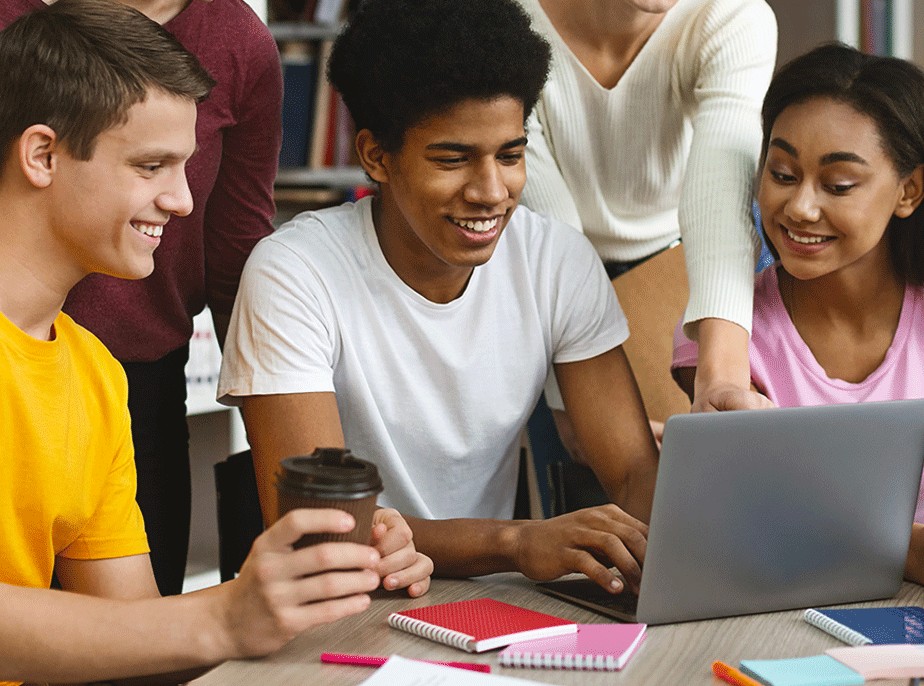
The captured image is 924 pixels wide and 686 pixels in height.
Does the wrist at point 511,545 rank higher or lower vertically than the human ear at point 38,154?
lower

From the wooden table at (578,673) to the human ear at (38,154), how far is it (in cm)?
54

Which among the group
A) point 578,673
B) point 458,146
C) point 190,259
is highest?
point 458,146

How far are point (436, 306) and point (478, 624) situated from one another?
0.66 meters

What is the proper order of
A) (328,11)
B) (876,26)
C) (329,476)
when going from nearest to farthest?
(329,476) → (876,26) → (328,11)

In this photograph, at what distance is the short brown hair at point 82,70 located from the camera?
119 centimetres

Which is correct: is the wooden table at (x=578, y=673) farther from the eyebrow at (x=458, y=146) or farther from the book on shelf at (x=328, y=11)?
the book on shelf at (x=328, y=11)

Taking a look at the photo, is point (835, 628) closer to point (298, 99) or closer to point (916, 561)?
point (916, 561)

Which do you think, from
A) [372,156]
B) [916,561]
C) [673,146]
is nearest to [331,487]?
[916,561]

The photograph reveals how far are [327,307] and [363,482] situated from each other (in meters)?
0.66

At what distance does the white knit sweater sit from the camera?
1.62 m

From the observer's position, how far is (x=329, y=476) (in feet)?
2.89

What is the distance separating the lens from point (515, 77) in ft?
4.99

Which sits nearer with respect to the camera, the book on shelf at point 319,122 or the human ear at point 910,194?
the human ear at point 910,194

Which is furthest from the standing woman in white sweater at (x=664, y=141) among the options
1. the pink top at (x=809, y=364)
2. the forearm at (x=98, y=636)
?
the forearm at (x=98, y=636)
